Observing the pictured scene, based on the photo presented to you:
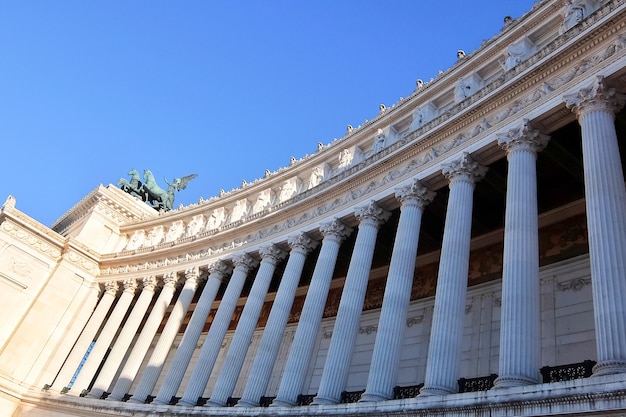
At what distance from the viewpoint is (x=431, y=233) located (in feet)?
101

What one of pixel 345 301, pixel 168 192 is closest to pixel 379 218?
pixel 345 301

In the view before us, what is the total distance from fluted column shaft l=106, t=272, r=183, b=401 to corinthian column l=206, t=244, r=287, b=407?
329 inches

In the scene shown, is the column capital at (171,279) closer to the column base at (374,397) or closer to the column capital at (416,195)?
the column capital at (416,195)

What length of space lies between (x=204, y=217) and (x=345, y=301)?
914 inches

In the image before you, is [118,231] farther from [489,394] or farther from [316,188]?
[489,394]

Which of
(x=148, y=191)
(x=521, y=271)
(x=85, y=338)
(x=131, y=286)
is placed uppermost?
(x=148, y=191)

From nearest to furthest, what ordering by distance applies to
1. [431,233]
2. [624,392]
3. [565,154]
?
[624,392]
[565,154]
[431,233]

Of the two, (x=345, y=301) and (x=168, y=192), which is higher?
(x=168, y=192)

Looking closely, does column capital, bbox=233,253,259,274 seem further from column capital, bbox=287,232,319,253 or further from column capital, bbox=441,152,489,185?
column capital, bbox=441,152,489,185

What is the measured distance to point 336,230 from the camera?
2912 centimetres

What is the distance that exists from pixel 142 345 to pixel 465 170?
26.3 meters

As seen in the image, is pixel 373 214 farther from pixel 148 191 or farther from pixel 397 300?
pixel 148 191

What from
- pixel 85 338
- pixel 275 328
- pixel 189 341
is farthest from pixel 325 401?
pixel 85 338

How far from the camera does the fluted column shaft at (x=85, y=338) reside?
40.2 m
